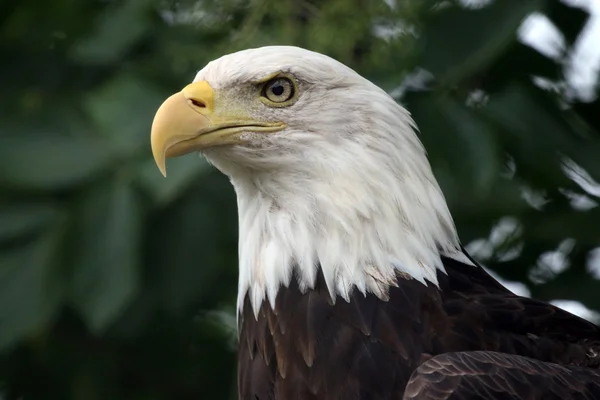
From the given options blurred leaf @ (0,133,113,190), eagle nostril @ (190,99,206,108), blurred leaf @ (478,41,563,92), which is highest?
blurred leaf @ (478,41,563,92)

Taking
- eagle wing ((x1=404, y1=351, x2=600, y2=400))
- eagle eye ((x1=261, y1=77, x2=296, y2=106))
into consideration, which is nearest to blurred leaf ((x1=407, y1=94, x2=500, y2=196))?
eagle eye ((x1=261, y1=77, x2=296, y2=106))

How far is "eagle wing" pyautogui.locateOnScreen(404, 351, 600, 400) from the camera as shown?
4.27 meters

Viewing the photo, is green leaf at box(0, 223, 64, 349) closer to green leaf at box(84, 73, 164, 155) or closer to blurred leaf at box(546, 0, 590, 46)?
green leaf at box(84, 73, 164, 155)

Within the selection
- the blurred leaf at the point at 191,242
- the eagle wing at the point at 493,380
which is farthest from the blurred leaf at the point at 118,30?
the eagle wing at the point at 493,380

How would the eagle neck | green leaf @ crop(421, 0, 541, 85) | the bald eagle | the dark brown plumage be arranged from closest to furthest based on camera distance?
the dark brown plumage, the bald eagle, the eagle neck, green leaf @ crop(421, 0, 541, 85)

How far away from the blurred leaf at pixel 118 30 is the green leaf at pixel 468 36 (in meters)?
0.89

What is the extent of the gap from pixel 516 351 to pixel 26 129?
5.29 ft

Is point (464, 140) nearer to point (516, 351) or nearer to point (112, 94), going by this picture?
point (516, 351)

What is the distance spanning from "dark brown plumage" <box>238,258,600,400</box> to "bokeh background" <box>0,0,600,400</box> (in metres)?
0.38

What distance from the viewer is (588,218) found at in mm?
5242

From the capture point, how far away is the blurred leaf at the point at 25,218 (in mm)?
4891

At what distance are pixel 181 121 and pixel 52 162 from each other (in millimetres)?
438

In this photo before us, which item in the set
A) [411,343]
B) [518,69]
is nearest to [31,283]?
[411,343]

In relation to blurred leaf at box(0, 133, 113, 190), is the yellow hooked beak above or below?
above
